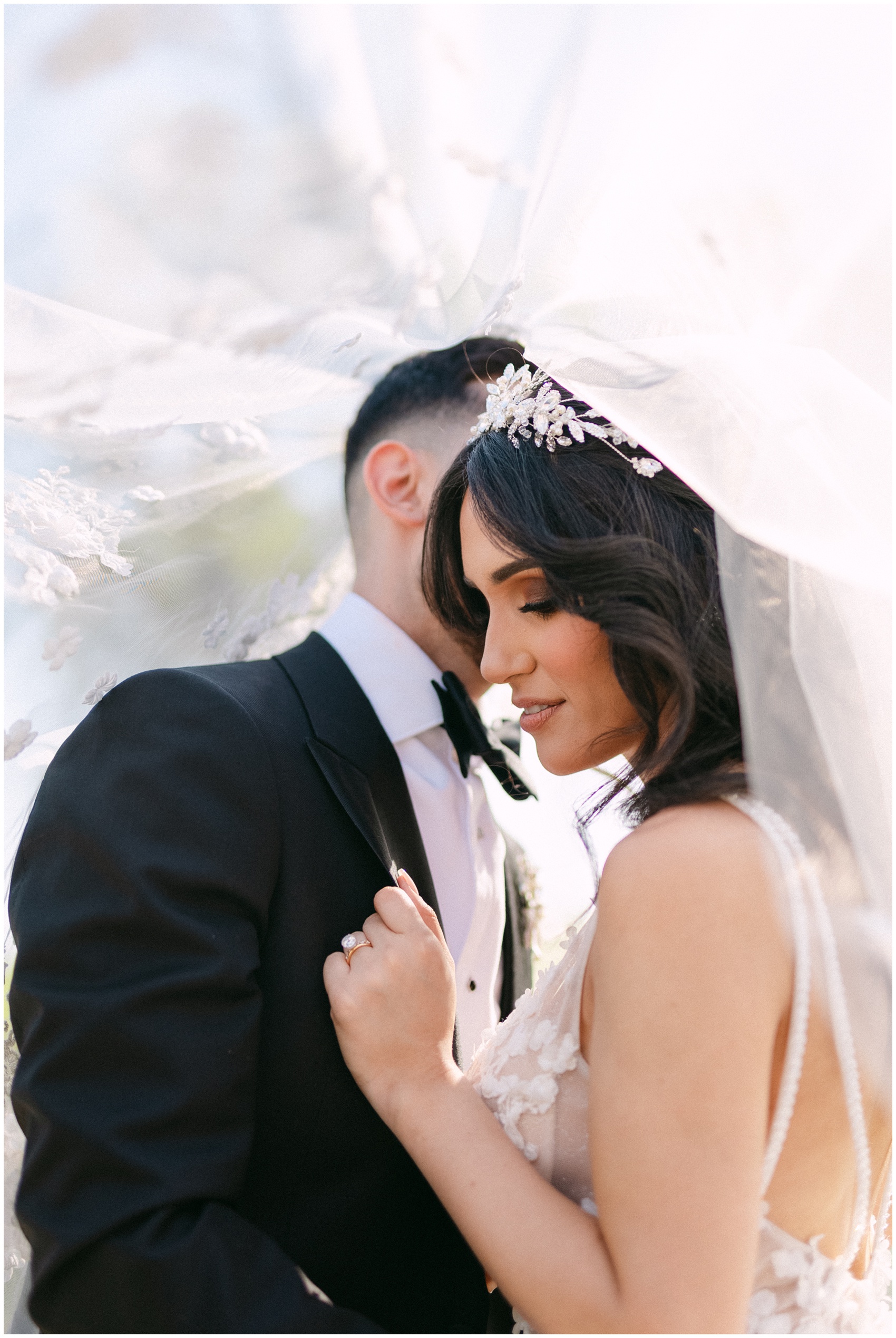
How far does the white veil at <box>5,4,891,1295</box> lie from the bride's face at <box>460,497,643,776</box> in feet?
1.06

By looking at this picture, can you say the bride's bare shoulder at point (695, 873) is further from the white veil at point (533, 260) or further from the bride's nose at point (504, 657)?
the bride's nose at point (504, 657)

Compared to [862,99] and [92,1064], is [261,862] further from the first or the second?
[862,99]

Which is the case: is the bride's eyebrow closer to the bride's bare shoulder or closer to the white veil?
the white veil

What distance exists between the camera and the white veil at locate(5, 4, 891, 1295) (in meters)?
1.49

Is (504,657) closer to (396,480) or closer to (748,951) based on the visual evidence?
(748,951)

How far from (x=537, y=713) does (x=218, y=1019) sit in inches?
32.2

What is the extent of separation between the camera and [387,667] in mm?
2406

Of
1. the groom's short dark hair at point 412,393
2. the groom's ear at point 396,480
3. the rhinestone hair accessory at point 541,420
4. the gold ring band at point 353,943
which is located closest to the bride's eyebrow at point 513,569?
the rhinestone hair accessory at point 541,420

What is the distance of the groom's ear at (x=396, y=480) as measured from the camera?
2.71m

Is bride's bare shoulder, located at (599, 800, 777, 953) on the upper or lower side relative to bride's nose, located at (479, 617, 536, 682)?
lower

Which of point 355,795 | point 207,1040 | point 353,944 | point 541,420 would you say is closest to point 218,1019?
point 207,1040

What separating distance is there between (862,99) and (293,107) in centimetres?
90

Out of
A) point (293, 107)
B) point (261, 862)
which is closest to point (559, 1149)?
point (261, 862)

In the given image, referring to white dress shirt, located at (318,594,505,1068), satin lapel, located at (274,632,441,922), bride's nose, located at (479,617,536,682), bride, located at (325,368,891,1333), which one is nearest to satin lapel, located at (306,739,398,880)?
satin lapel, located at (274,632,441,922)
